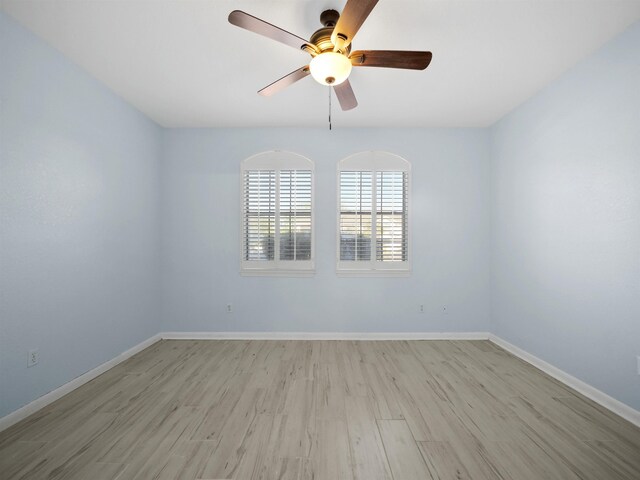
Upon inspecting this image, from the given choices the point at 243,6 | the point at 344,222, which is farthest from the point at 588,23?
the point at 344,222

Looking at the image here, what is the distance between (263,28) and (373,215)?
8.80 ft

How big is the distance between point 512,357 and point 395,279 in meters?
1.54

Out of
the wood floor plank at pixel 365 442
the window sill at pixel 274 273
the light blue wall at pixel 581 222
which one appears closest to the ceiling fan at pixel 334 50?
the light blue wall at pixel 581 222

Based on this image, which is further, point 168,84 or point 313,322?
point 313,322

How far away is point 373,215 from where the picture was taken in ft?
13.0

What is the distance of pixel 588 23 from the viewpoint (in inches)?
82.6

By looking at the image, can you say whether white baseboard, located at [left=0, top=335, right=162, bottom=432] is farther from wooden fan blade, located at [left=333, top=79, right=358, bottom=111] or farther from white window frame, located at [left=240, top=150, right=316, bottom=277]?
wooden fan blade, located at [left=333, top=79, right=358, bottom=111]

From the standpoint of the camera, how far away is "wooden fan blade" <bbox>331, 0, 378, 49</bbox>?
1.44 meters

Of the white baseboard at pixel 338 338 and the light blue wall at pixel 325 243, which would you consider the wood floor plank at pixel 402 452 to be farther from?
the light blue wall at pixel 325 243

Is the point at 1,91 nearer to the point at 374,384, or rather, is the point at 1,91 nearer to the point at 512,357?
the point at 374,384

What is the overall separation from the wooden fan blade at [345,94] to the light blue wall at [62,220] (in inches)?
89.8

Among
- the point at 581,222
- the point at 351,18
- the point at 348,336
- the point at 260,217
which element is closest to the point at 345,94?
the point at 351,18

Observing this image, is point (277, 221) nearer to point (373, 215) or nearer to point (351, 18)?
point (373, 215)

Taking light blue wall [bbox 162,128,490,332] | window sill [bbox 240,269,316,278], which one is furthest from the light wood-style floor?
window sill [bbox 240,269,316,278]
